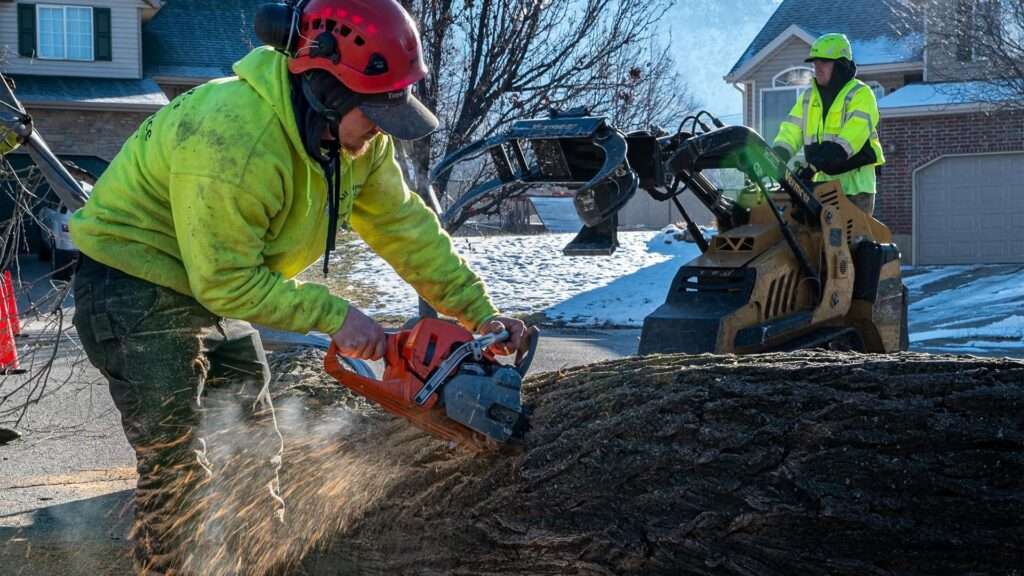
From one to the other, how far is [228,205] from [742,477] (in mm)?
1571

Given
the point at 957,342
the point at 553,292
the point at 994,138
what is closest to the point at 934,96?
the point at 994,138

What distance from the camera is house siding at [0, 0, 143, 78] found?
97.3ft

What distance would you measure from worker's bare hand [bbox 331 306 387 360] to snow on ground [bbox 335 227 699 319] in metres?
11.6

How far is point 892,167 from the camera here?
25.1m

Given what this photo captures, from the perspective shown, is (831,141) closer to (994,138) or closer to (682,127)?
(682,127)

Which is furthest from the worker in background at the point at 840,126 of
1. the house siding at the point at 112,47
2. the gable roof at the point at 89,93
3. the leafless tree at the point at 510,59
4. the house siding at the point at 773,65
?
the house siding at the point at 112,47

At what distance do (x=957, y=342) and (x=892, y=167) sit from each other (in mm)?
13945

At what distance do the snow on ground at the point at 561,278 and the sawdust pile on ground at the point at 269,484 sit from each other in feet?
34.5

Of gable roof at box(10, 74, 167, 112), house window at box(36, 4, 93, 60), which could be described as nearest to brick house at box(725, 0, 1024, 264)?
gable roof at box(10, 74, 167, 112)

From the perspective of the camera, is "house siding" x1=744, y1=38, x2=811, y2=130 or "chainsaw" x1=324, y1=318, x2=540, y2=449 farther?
"house siding" x1=744, y1=38, x2=811, y2=130

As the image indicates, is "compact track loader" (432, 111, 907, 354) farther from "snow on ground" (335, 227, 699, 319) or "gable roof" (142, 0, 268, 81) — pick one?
"gable roof" (142, 0, 268, 81)

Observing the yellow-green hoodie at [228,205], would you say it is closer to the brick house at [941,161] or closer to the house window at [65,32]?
the brick house at [941,161]

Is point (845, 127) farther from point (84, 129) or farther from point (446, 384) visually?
point (84, 129)

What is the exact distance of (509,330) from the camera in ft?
11.5
